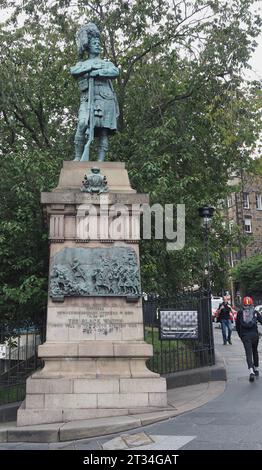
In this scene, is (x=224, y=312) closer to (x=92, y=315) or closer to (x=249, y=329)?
(x=249, y=329)

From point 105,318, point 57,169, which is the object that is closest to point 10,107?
point 57,169

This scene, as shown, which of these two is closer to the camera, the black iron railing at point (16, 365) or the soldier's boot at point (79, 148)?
the black iron railing at point (16, 365)

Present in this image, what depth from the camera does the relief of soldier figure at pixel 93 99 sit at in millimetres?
10156

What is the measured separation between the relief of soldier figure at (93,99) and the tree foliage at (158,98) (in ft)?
10.3

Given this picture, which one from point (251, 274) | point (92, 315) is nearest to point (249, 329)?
point (92, 315)

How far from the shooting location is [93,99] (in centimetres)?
1020

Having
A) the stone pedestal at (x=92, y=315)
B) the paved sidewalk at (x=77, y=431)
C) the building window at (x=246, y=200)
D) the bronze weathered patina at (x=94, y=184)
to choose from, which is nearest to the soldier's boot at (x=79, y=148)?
the stone pedestal at (x=92, y=315)

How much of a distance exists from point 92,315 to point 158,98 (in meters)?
9.29

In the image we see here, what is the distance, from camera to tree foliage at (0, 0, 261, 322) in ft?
50.5

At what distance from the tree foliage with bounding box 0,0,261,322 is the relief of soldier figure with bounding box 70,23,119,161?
3.12m

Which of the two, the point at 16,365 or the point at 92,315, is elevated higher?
the point at 92,315

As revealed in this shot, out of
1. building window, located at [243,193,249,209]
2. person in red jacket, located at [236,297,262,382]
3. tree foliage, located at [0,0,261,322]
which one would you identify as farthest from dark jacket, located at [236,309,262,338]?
building window, located at [243,193,249,209]

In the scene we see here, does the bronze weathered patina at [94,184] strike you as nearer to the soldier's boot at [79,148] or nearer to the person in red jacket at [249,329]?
the soldier's boot at [79,148]

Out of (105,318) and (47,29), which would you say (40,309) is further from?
(47,29)
